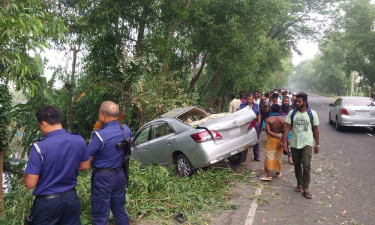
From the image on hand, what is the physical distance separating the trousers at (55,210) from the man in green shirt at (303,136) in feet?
13.9

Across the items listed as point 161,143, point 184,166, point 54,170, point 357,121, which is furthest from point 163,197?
point 357,121

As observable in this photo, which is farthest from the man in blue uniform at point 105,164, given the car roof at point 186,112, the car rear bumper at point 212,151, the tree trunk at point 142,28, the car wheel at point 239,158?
the tree trunk at point 142,28

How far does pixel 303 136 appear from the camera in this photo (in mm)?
5715

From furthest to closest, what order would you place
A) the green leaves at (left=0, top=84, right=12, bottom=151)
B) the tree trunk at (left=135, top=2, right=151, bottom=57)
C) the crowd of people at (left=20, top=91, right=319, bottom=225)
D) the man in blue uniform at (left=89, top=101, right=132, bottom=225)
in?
the tree trunk at (left=135, top=2, right=151, bottom=57) < the green leaves at (left=0, top=84, right=12, bottom=151) < the man in blue uniform at (left=89, top=101, right=132, bottom=225) < the crowd of people at (left=20, top=91, right=319, bottom=225)

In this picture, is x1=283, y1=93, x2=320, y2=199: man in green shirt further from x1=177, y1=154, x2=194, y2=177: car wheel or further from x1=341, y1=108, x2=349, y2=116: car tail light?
x1=341, y1=108, x2=349, y2=116: car tail light

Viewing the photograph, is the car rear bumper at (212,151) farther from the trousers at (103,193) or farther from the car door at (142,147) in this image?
the trousers at (103,193)

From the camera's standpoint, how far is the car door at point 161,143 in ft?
23.5

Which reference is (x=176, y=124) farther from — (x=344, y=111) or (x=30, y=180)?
(x=344, y=111)

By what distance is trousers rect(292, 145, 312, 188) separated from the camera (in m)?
5.65

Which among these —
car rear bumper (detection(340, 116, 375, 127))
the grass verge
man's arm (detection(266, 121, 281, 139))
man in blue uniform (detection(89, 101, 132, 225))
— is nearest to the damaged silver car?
the grass verge

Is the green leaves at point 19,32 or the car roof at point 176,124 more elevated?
the green leaves at point 19,32

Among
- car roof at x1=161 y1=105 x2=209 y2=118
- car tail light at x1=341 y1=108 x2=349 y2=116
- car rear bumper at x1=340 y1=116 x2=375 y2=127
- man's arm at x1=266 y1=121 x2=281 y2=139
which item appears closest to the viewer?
man's arm at x1=266 y1=121 x2=281 y2=139

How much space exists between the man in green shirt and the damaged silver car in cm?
142

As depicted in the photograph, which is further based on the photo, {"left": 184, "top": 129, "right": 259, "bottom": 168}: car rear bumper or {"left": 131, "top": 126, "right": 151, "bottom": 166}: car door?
{"left": 131, "top": 126, "right": 151, "bottom": 166}: car door
